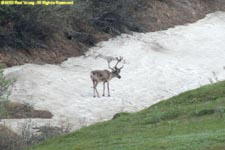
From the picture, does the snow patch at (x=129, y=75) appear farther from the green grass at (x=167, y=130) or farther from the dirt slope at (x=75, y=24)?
the green grass at (x=167, y=130)

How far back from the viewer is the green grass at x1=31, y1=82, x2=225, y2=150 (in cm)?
1437

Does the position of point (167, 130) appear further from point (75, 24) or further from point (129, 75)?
point (75, 24)

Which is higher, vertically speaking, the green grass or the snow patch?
the snow patch

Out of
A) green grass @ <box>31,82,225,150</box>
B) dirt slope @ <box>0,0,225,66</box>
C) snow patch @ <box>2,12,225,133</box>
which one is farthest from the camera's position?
dirt slope @ <box>0,0,225,66</box>

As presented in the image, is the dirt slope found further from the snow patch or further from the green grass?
the green grass

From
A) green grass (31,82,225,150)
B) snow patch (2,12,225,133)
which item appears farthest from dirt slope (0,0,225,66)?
green grass (31,82,225,150)

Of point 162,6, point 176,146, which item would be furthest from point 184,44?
point 176,146

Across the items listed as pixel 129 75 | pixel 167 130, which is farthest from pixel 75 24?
pixel 167 130

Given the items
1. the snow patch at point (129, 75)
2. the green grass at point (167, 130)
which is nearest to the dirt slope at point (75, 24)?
the snow patch at point (129, 75)

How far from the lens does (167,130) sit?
16781 mm

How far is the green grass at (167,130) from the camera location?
14.4m

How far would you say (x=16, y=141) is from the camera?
1834 cm

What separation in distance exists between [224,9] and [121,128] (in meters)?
30.8

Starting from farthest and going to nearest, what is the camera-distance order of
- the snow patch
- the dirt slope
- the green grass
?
the dirt slope
the snow patch
the green grass
